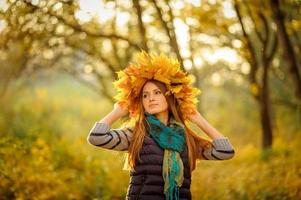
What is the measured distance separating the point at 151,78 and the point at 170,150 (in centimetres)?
60

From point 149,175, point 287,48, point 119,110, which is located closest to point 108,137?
point 119,110

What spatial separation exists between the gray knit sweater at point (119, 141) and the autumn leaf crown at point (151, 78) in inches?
9.0

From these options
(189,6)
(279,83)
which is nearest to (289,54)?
(189,6)

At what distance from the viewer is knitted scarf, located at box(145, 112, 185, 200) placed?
4230 mm

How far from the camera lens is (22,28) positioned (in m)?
7.70

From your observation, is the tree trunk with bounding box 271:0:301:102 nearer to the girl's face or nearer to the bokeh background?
the bokeh background

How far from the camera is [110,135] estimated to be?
4324 mm

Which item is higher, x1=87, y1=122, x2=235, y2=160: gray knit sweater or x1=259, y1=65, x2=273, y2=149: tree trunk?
x1=259, y1=65, x2=273, y2=149: tree trunk

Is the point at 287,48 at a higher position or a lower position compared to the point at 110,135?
higher

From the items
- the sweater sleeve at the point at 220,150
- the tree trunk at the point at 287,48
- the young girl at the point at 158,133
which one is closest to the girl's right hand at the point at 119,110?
the young girl at the point at 158,133

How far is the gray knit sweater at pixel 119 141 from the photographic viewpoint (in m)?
4.28

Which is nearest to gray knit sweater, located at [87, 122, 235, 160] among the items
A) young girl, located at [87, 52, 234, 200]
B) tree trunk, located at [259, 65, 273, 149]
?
young girl, located at [87, 52, 234, 200]

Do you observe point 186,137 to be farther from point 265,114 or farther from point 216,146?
point 265,114

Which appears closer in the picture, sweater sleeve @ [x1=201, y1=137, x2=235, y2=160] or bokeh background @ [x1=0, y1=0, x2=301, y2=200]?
sweater sleeve @ [x1=201, y1=137, x2=235, y2=160]
